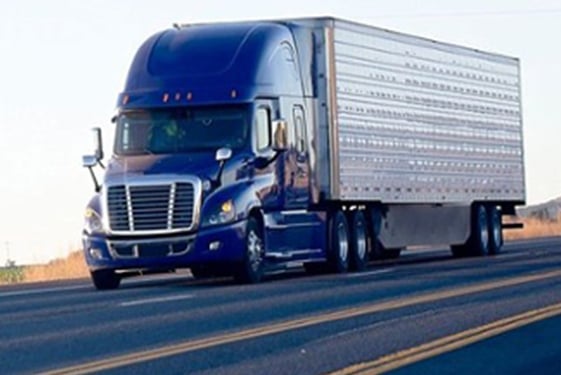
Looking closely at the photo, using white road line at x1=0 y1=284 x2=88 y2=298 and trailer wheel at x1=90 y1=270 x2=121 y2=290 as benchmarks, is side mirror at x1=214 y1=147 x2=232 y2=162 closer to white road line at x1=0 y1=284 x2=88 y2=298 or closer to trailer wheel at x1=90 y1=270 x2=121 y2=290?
trailer wheel at x1=90 y1=270 x2=121 y2=290

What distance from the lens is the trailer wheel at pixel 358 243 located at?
31906mm

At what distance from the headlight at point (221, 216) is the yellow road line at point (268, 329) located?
4067 millimetres

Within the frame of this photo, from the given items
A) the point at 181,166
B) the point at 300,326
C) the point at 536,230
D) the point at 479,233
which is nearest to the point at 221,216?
the point at 181,166

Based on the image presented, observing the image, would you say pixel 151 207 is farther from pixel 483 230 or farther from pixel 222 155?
pixel 483 230

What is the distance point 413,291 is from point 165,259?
476cm

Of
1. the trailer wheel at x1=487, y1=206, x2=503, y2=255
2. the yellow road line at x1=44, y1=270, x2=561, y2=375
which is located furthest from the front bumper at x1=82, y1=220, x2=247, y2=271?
the trailer wheel at x1=487, y1=206, x2=503, y2=255

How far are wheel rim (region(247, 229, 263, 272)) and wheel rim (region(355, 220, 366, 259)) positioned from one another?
436 cm

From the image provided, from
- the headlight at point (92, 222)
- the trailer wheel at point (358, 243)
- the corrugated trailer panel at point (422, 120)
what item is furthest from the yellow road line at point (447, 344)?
the corrugated trailer panel at point (422, 120)

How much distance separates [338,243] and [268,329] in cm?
1292

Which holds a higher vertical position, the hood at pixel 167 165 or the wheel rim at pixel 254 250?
the hood at pixel 167 165

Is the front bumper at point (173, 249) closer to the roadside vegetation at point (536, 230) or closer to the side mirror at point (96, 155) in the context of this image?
the side mirror at point (96, 155)

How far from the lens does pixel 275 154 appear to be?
28.5 meters

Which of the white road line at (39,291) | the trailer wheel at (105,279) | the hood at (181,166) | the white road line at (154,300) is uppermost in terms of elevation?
the hood at (181,166)

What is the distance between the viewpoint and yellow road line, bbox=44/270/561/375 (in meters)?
15.3
